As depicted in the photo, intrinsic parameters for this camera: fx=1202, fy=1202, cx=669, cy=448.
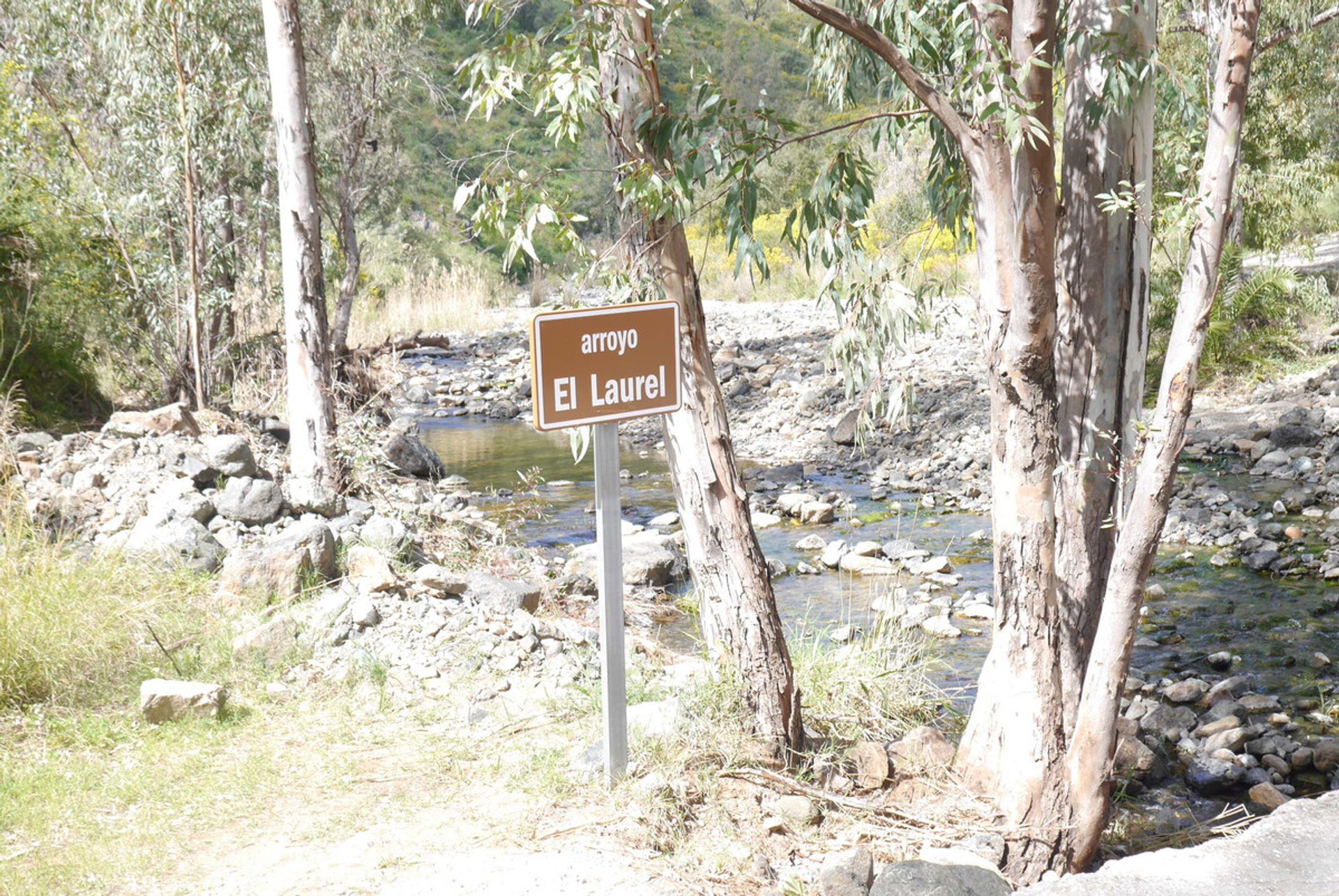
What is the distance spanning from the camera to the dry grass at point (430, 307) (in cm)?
2084

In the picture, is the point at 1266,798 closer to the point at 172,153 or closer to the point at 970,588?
the point at 970,588

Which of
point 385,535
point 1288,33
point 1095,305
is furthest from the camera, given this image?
point 385,535

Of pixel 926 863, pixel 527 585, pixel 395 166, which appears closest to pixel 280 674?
pixel 527 585

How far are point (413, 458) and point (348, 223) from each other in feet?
15.9

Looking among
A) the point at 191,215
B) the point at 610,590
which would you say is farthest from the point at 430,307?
the point at 610,590

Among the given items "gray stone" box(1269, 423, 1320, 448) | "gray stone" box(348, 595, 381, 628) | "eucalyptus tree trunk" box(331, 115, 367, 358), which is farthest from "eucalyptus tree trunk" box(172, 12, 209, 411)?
"gray stone" box(1269, 423, 1320, 448)

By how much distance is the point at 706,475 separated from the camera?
396cm

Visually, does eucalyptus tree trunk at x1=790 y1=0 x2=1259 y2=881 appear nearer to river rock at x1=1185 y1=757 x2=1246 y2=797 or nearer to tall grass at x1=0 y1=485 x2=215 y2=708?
river rock at x1=1185 y1=757 x2=1246 y2=797

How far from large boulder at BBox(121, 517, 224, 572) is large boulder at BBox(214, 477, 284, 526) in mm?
316

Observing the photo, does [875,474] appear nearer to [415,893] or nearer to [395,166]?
[415,893]

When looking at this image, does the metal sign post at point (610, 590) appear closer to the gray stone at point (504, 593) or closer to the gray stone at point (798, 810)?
the gray stone at point (798, 810)

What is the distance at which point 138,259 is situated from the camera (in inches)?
408

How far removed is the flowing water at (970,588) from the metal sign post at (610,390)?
157 centimetres

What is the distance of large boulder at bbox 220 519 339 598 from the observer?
556 centimetres
